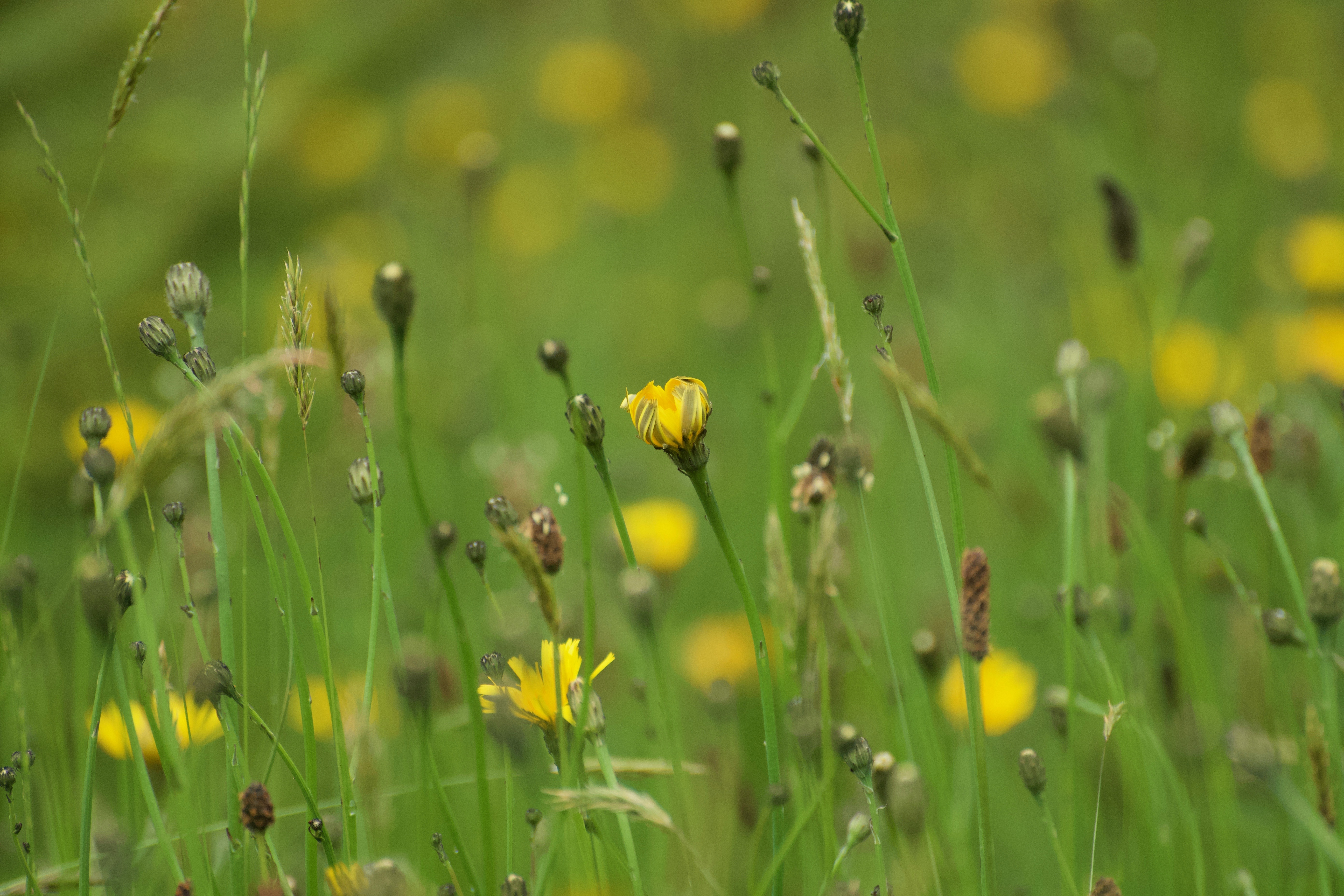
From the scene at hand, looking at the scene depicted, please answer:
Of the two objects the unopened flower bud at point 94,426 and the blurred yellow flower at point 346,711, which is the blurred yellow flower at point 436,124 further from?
the unopened flower bud at point 94,426

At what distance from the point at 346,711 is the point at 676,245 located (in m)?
2.25

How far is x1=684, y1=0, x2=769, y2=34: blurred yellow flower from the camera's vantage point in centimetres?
276

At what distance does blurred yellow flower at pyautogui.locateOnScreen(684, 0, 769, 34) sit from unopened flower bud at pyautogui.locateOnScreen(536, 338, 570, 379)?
2401 millimetres

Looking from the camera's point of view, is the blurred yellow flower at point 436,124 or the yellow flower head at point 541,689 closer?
the yellow flower head at point 541,689

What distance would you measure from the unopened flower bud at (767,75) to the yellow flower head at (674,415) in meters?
0.26

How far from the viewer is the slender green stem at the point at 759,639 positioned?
0.63 m

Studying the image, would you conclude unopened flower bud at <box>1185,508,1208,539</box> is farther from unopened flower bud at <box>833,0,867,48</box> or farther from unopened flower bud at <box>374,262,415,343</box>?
unopened flower bud at <box>374,262,415,343</box>

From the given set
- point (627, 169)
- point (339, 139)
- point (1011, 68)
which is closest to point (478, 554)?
point (339, 139)

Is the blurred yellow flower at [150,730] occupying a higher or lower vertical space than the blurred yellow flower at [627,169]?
lower

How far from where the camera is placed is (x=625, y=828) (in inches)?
25.6

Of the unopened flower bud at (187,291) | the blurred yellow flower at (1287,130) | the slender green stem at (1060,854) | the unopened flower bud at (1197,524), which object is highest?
the blurred yellow flower at (1287,130)

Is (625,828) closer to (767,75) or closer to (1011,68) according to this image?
Answer: (767,75)

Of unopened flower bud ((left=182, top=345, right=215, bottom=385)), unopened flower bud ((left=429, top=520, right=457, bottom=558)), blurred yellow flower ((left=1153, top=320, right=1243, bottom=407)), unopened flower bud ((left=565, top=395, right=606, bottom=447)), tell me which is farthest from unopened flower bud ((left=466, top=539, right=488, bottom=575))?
blurred yellow flower ((left=1153, top=320, right=1243, bottom=407))

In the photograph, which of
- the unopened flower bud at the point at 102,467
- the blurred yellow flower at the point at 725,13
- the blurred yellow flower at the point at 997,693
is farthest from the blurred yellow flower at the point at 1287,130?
the unopened flower bud at the point at 102,467
